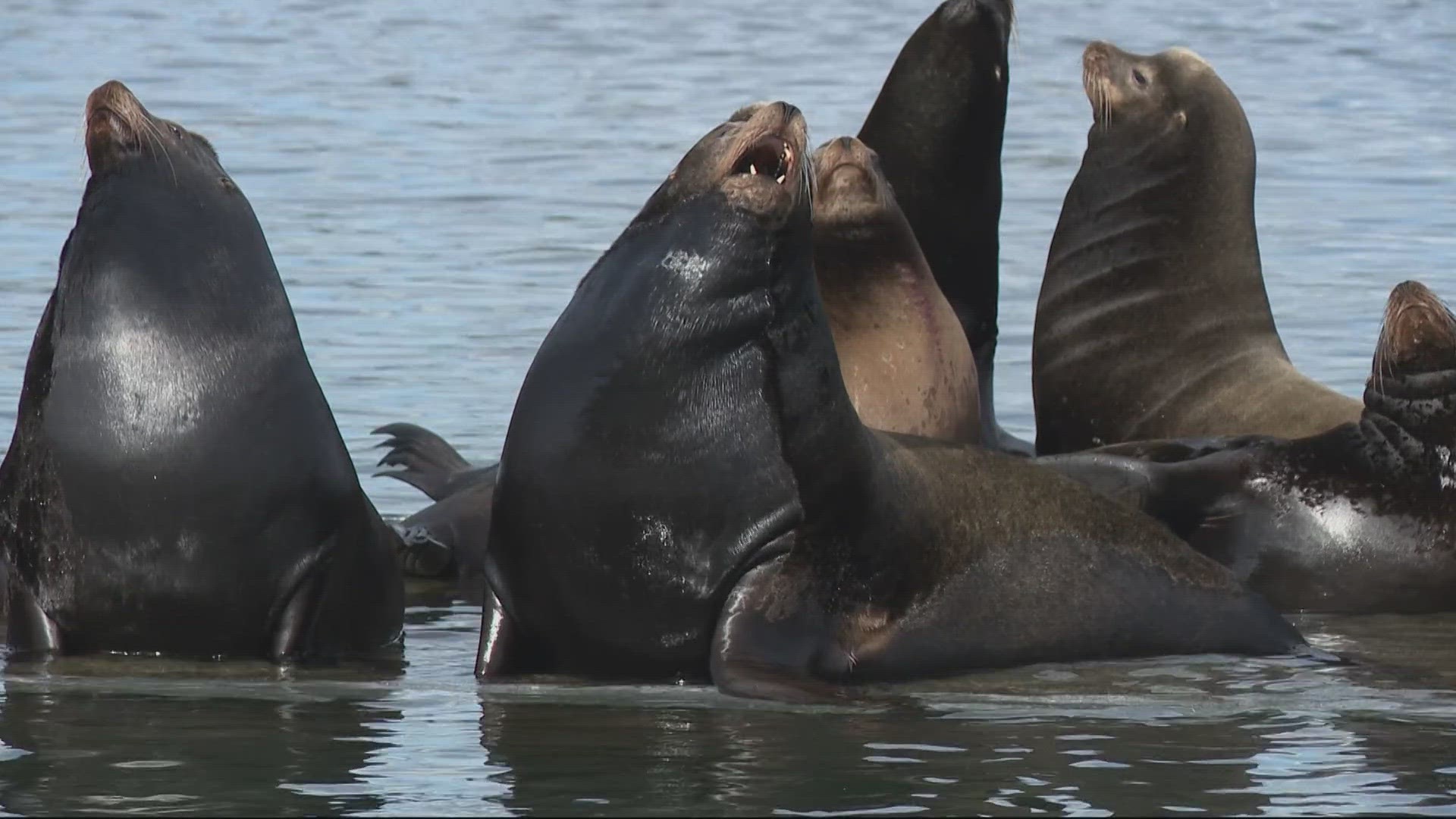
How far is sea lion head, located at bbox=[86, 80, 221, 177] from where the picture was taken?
282 inches

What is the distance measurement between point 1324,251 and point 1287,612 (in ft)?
23.0

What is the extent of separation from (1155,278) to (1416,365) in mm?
1730

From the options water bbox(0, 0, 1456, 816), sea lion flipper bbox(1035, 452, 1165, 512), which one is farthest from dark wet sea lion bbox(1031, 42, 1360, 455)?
sea lion flipper bbox(1035, 452, 1165, 512)

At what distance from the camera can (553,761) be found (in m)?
5.62

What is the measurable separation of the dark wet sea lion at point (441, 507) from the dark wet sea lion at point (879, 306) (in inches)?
44.0

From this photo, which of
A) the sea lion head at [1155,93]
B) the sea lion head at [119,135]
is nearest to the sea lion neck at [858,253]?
the sea lion head at [1155,93]

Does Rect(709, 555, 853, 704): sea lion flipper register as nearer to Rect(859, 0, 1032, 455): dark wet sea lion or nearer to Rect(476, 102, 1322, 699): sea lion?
Rect(476, 102, 1322, 699): sea lion

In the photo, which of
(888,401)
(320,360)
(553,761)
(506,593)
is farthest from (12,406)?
(553,761)

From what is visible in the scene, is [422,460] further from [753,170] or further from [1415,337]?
[1415,337]

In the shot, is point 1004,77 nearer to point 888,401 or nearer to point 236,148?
point 888,401

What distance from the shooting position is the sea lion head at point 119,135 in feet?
23.5

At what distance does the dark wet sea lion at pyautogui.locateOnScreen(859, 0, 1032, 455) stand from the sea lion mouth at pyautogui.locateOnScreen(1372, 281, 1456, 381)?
1.82 meters

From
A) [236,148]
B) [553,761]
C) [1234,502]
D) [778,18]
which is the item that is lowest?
[553,761]

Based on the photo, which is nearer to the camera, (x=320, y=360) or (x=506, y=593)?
(x=506, y=593)
